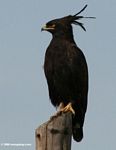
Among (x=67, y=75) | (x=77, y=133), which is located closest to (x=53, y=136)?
(x=77, y=133)

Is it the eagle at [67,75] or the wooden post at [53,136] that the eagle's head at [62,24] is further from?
the wooden post at [53,136]

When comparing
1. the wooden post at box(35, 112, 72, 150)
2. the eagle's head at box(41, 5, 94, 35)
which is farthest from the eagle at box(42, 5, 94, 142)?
the wooden post at box(35, 112, 72, 150)

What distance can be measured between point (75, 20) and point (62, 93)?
4.76 ft

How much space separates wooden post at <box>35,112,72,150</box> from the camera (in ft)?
19.6

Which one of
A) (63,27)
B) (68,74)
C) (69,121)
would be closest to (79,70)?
(68,74)

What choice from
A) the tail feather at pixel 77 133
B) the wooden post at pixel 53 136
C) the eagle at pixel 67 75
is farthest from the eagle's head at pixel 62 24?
the wooden post at pixel 53 136

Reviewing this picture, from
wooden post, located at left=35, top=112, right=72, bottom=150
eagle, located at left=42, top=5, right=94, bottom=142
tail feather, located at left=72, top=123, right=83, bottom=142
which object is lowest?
tail feather, located at left=72, top=123, right=83, bottom=142

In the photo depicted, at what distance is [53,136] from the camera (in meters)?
6.01

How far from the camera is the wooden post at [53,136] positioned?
598 cm

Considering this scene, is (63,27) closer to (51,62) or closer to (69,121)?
(51,62)

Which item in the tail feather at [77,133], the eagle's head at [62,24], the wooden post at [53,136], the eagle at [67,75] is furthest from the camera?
the eagle's head at [62,24]

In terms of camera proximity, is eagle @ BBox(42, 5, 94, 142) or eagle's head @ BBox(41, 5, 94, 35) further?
eagle's head @ BBox(41, 5, 94, 35)

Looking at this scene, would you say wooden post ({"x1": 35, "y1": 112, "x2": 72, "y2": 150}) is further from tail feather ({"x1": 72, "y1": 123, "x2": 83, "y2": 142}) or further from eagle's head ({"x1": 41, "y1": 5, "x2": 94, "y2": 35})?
eagle's head ({"x1": 41, "y1": 5, "x2": 94, "y2": 35})

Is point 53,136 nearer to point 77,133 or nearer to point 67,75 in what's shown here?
point 77,133
